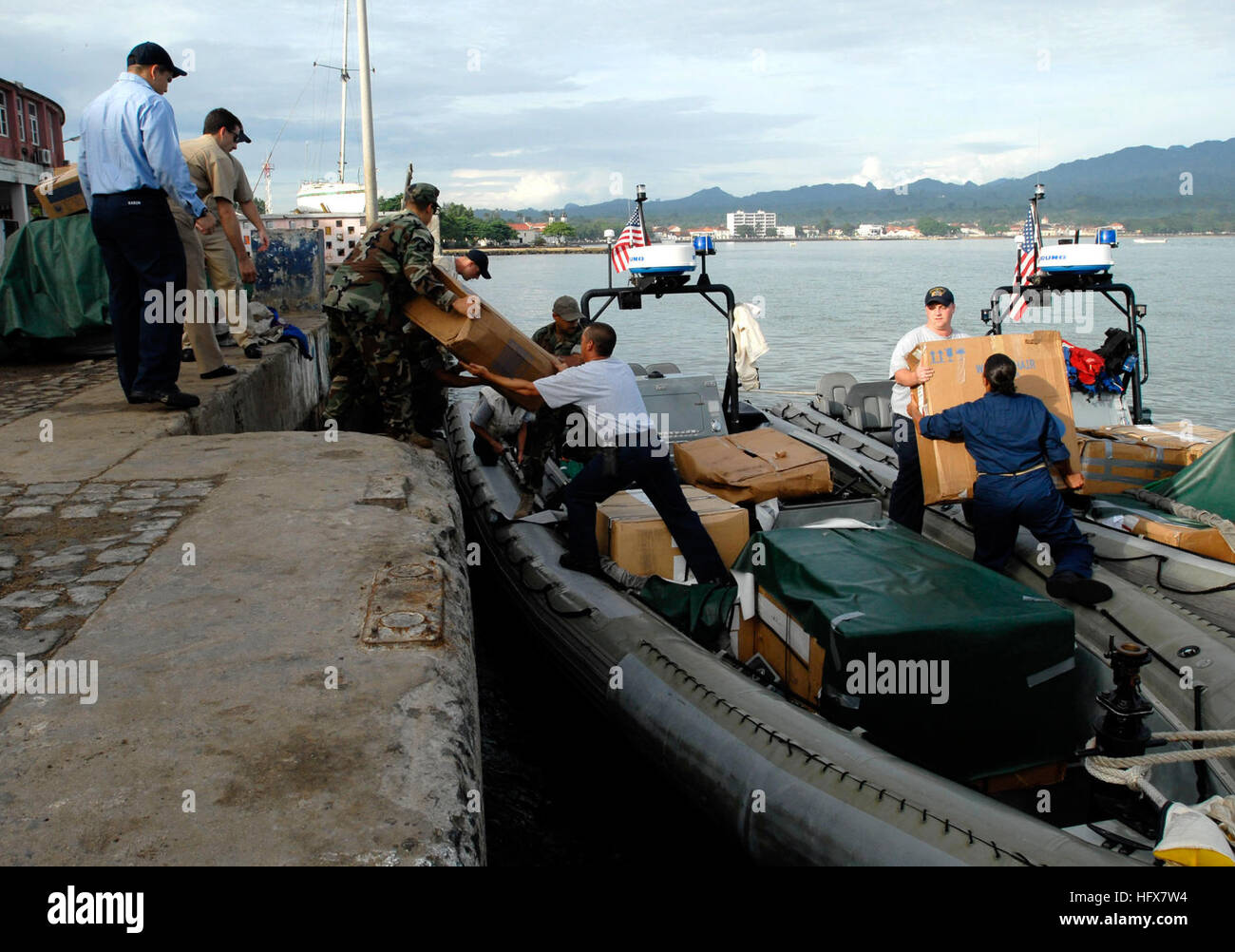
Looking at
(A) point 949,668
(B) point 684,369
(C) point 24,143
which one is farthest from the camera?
(C) point 24,143

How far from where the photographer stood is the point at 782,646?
4.21m

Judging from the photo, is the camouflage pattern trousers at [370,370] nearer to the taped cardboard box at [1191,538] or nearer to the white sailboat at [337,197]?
the taped cardboard box at [1191,538]

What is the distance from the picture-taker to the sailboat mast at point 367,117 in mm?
25984

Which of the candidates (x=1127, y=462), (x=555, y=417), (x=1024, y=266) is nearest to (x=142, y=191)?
(x=555, y=417)

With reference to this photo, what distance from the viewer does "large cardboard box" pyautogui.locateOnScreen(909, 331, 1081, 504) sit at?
220 inches

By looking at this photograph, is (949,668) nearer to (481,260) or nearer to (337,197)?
(481,260)

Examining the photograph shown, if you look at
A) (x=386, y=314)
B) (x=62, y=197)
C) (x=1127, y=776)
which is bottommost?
(x=1127, y=776)

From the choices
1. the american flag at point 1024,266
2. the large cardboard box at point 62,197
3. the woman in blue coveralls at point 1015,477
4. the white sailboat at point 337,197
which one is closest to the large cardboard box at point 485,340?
the woman in blue coveralls at point 1015,477

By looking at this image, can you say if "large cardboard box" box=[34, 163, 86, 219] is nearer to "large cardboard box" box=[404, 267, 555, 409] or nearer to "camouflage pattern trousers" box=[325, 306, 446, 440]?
"camouflage pattern trousers" box=[325, 306, 446, 440]

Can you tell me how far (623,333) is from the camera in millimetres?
31938

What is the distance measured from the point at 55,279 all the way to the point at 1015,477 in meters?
7.55
